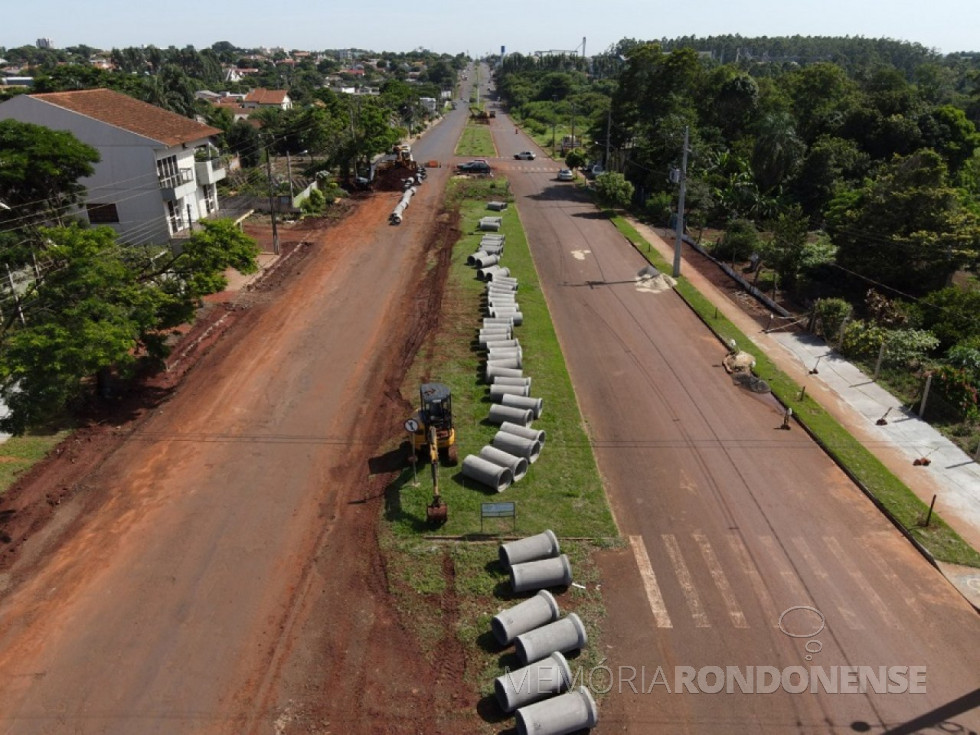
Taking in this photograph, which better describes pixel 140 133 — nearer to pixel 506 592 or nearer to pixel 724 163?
pixel 506 592

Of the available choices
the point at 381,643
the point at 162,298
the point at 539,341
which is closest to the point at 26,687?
the point at 381,643

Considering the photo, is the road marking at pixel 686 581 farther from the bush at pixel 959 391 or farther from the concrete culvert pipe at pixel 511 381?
the bush at pixel 959 391

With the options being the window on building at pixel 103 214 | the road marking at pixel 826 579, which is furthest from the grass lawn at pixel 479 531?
the window on building at pixel 103 214

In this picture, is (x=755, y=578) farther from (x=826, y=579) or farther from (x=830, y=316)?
(x=830, y=316)

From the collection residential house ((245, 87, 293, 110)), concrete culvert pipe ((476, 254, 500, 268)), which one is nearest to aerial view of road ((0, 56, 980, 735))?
concrete culvert pipe ((476, 254, 500, 268))

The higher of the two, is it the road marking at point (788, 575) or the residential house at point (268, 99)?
the residential house at point (268, 99)

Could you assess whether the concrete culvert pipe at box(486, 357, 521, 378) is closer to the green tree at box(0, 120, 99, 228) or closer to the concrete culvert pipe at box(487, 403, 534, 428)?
the concrete culvert pipe at box(487, 403, 534, 428)

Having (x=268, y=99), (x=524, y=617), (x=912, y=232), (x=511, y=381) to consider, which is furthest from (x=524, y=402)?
(x=268, y=99)
